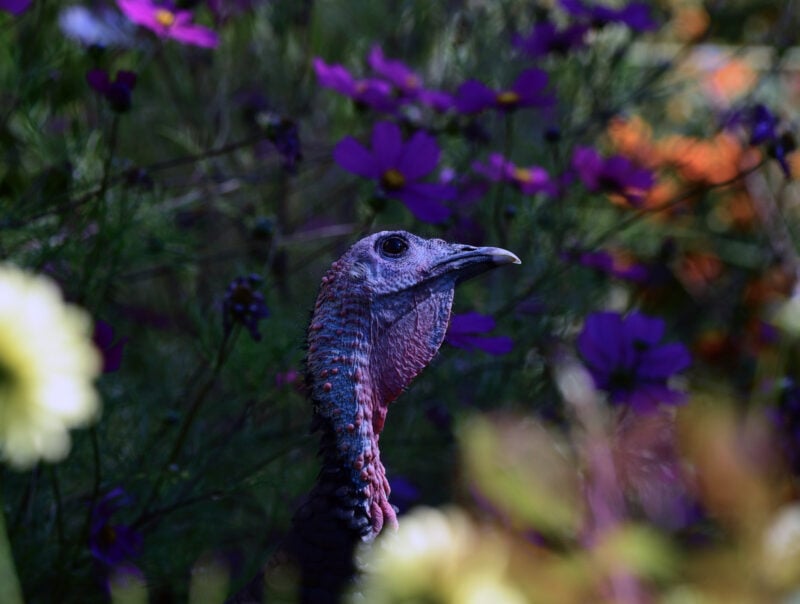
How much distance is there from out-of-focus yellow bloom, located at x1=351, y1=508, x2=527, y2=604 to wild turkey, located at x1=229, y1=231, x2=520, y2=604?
471 millimetres

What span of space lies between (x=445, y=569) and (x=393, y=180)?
978 millimetres

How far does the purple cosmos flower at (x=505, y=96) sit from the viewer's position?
1505 mm

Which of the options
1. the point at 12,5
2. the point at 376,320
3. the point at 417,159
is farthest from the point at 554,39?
the point at 376,320

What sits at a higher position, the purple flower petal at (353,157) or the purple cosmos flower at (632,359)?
the purple flower petal at (353,157)

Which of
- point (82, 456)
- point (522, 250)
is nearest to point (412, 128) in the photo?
point (522, 250)

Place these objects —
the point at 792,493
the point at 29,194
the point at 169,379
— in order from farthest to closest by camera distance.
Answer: the point at 169,379, the point at 29,194, the point at 792,493

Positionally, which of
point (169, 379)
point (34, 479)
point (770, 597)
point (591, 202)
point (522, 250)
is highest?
point (591, 202)

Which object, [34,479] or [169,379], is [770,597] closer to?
[34,479]

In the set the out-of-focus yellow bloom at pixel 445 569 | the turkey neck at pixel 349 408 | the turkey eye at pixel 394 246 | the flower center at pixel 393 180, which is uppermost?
the flower center at pixel 393 180

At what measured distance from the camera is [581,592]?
453 mm

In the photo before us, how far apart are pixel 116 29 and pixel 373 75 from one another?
1.73 ft

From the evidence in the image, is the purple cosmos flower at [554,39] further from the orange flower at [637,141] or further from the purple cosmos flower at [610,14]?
the orange flower at [637,141]

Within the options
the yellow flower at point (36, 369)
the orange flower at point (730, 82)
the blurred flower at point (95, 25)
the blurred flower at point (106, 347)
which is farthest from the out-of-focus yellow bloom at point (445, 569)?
the orange flower at point (730, 82)

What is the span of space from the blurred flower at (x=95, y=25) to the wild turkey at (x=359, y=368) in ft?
3.34
